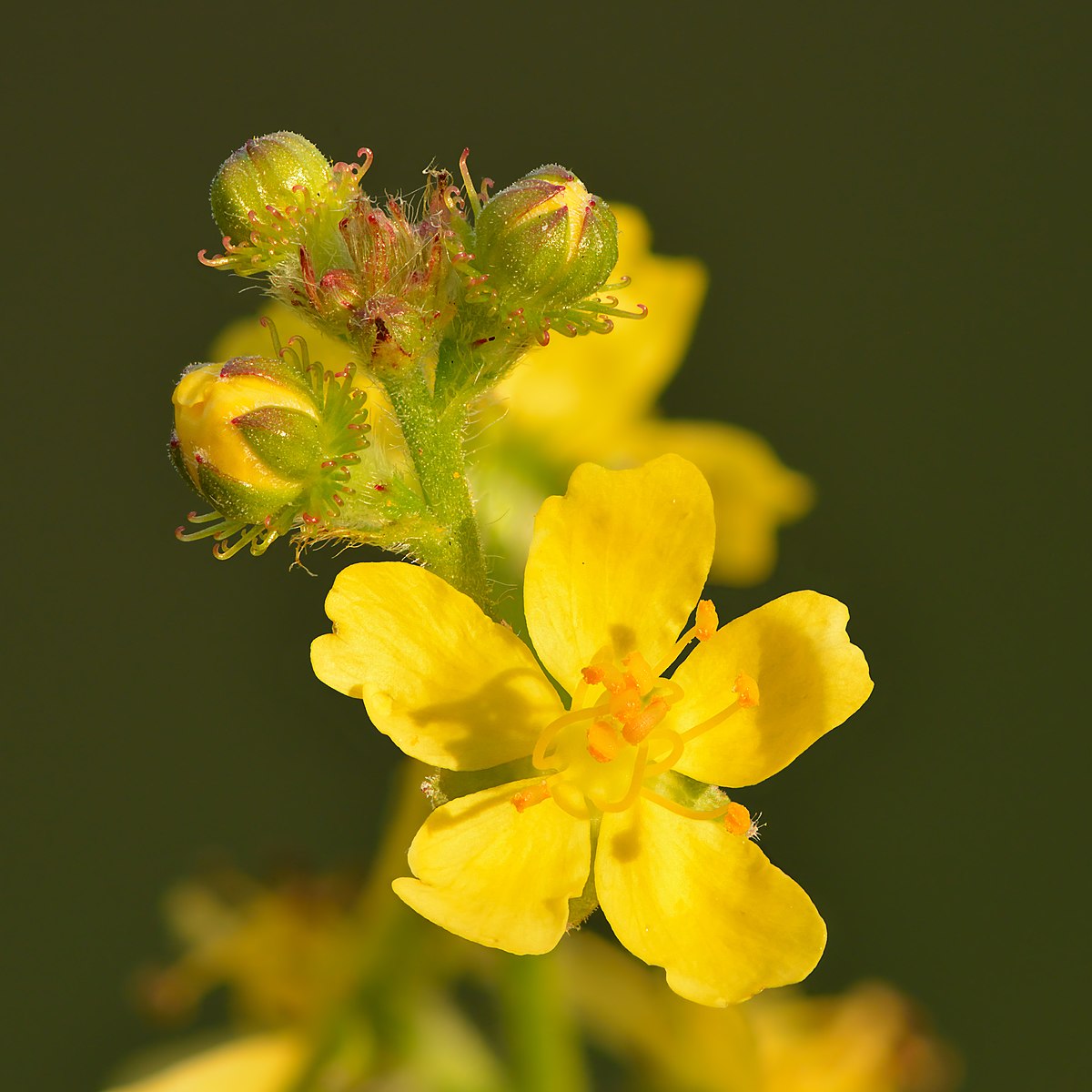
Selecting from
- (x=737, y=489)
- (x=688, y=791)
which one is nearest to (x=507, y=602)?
(x=688, y=791)

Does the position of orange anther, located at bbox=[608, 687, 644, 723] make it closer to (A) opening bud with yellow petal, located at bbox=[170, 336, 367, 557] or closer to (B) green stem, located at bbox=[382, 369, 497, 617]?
(B) green stem, located at bbox=[382, 369, 497, 617]

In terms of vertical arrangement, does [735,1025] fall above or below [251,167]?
below

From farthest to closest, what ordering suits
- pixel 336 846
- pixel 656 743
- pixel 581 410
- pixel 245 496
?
pixel 336 846
pixel 581 410
pixel 656 743
pixel 245 496

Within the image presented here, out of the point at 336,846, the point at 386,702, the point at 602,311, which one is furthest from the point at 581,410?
the point at 336,846

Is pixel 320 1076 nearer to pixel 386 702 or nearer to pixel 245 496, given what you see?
pixel 386 702

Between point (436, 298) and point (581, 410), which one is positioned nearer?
point (436, 298)

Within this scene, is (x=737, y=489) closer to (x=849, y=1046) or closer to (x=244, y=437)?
(x=849, y=1046)

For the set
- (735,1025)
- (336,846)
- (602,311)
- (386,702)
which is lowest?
(336,846)
